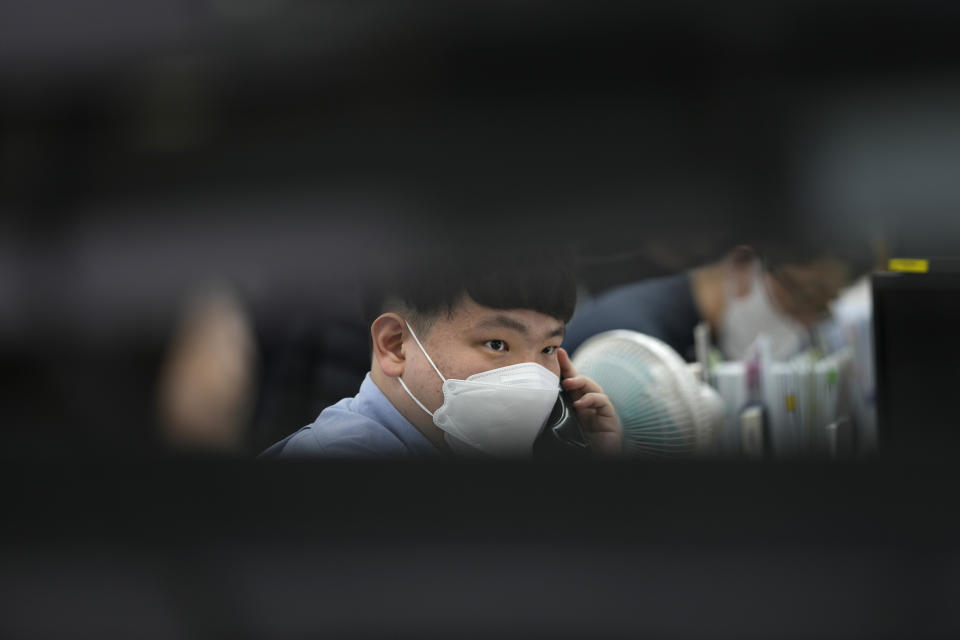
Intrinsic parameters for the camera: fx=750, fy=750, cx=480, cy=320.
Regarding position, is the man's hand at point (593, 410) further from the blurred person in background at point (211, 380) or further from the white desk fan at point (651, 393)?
the blurred person in background at point (211, 380)

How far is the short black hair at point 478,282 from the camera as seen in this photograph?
0.38 metres

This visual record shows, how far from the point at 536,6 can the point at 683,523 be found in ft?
1.78

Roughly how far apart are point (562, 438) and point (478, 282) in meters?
0.09

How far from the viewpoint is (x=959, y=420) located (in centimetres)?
45

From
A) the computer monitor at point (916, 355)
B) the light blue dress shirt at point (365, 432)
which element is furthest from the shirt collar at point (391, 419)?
the computer monitor at point (916, 355)

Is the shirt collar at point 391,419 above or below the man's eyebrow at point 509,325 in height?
below

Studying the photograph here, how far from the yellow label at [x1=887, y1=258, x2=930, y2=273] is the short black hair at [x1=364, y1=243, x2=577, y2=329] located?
0.18 metres

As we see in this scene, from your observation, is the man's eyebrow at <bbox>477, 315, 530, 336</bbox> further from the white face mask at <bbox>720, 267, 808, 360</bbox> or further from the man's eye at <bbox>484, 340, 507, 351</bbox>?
the white face mask at <bbox>720, 267, 808, 360</bbox>

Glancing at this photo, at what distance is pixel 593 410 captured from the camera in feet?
1.25

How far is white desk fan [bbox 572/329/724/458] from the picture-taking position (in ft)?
1.27

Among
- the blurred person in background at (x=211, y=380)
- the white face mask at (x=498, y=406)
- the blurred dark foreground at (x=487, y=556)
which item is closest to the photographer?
the white face mask at (x=498, y=406)

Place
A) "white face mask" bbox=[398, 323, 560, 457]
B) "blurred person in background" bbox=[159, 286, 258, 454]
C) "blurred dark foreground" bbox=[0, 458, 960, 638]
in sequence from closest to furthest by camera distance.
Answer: "white face mask" bbox=[398, 323, 560, 457]
"blurred person in background" bbox=[159, 286, 258, 454]
"blurred dark foreground" bbox=[0, 458, 960, 638]

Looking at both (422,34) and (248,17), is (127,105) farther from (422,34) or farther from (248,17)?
(422,34)

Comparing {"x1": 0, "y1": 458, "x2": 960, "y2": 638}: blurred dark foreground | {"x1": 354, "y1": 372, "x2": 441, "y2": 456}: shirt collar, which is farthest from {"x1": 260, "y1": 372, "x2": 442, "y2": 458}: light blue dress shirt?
{"x1": 0, "y1": 458, "x2": 960, "y2": 638}: blurred dark foreground
